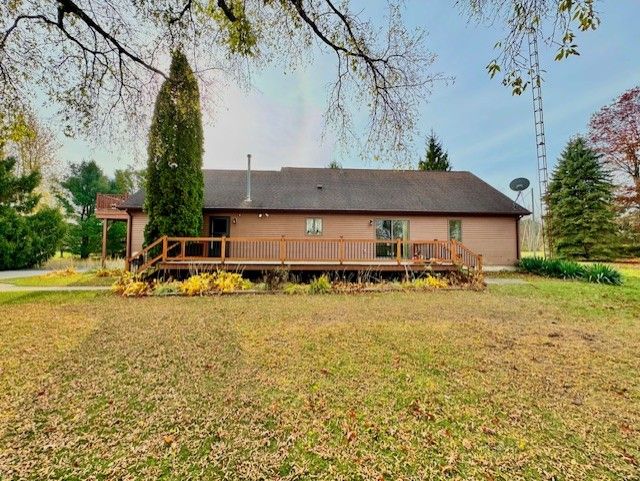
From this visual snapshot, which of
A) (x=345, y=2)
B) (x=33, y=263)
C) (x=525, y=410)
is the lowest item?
(x=525, y=410)

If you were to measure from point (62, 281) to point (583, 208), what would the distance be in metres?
27.0

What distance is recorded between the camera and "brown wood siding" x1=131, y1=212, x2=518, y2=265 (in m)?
14.0

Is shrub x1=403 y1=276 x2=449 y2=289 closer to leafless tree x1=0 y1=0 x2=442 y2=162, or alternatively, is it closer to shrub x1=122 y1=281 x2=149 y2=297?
leafless tree x1=0 y1=0 x2=442 y2=162

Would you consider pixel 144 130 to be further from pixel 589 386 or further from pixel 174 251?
pixel 589 386

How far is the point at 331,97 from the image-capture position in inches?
219

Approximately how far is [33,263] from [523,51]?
816 inches

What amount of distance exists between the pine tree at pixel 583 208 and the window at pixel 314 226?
54.7ft

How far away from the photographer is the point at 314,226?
14180 mm

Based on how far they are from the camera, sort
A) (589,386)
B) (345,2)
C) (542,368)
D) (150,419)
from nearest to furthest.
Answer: (150,419), (589,386), (542,368), (345,2)

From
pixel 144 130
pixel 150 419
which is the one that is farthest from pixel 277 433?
pixel 144 130

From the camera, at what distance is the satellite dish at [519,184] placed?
45.8ft

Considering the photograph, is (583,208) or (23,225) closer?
(23,225)

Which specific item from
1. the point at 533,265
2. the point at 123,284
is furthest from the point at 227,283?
the point at 533,265

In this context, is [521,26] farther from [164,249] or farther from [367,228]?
[367,228]
